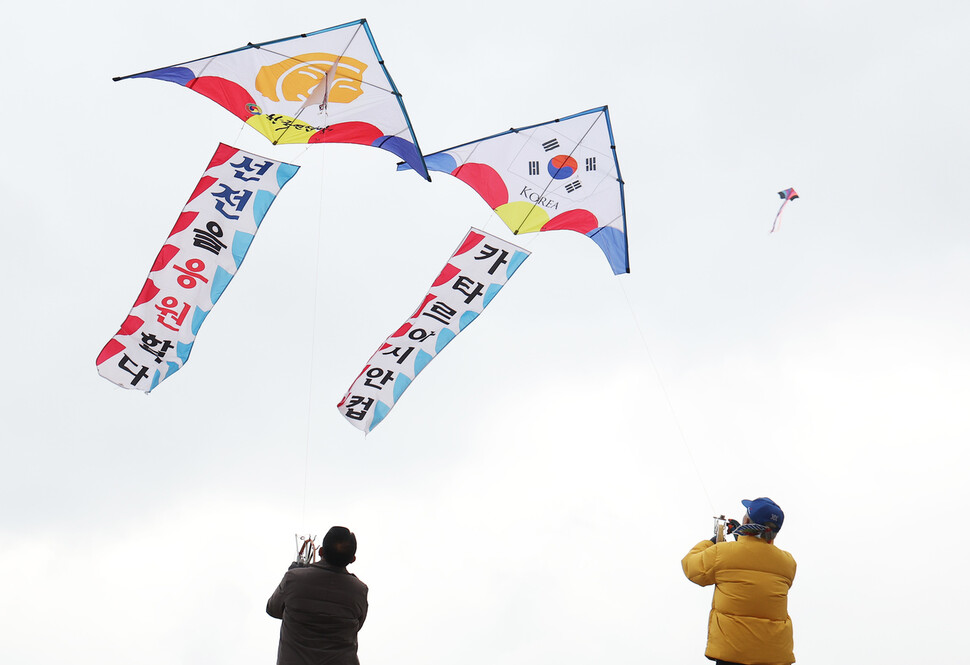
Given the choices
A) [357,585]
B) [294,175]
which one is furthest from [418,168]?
[357,585]

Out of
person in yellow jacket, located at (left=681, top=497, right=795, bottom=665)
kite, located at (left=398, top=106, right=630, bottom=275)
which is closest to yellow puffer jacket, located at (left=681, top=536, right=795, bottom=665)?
person in yellow jacket, located at (left=681, top=497, right=795, bottom=665)

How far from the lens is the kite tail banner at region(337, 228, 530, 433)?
10.6 meters

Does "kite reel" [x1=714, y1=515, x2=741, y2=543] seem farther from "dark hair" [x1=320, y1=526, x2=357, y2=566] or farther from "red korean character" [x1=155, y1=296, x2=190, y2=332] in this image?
"red korean character" [x1=155, y1=296, x2=190, y2=332]

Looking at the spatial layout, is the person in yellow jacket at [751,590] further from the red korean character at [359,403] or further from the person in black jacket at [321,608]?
the red korean character at [359,403]

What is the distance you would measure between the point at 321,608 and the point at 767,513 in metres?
2.49

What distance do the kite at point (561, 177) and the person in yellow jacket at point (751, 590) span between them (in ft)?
22.7

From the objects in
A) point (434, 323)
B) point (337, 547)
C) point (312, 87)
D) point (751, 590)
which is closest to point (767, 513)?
point (751, 590)

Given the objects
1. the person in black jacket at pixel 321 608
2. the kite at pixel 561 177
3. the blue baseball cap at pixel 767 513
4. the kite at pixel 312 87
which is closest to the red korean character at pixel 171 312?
the kite at pixel 312 87

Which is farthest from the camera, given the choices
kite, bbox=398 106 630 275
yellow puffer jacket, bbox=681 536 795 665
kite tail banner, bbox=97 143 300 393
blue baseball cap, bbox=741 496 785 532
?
kite, bbox=398 106 630 275

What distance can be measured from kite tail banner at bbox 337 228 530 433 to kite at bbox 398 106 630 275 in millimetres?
728

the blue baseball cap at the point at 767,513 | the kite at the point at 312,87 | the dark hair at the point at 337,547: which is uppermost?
the kite at the point at 312,87

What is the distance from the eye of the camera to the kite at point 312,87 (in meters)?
9.66

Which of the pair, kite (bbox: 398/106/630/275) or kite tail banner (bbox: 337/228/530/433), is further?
kite (bbox: 398/106/630/275)

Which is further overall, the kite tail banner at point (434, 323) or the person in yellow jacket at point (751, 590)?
the kite tail banner at point (434, 323)
